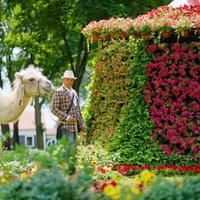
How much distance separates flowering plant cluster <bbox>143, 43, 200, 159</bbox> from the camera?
13.1m

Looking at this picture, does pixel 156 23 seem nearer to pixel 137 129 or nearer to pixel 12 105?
pixel 137 129

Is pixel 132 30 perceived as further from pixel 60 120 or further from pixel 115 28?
pixel 60 120

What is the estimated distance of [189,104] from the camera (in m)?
13.2

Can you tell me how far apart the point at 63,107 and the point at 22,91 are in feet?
5.52

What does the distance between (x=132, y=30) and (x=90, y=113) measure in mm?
2599

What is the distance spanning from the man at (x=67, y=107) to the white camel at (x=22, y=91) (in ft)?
4.14

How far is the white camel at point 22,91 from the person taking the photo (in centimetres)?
1141

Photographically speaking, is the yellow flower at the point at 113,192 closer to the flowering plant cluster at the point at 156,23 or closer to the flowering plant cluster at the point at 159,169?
the flowering plant cluster at the point at 159,169

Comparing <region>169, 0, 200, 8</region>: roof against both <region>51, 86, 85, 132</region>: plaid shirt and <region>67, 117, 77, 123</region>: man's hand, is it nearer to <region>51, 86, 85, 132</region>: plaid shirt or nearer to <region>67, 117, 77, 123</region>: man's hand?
<region>51, 86, 85, 132</region>: plaid shirt

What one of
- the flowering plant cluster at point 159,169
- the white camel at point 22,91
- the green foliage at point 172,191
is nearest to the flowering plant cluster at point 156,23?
the white camel at point 22,91

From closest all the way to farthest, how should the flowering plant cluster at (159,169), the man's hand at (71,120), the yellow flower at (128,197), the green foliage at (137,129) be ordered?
the yellow flower at (128,197), the flowering plant cluster at (159,169), the man's hand at (71,120), the green foliage at (137,129)

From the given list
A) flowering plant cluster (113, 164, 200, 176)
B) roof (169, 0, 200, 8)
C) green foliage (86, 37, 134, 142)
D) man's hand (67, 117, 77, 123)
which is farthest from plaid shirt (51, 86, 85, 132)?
roof (169, 0, 200, 8)

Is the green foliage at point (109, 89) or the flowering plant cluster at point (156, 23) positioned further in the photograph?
the green foliage at point (109, 89)

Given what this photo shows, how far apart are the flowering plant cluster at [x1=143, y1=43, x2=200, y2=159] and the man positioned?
1.38 m
